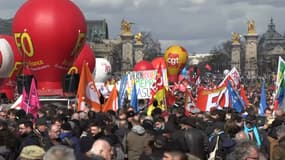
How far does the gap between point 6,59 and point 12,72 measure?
1.29 metres

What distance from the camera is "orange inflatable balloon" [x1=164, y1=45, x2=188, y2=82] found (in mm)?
48875

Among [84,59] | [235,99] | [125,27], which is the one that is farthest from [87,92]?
[125,27]

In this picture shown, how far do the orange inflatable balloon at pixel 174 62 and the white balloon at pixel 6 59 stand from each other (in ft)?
62.4

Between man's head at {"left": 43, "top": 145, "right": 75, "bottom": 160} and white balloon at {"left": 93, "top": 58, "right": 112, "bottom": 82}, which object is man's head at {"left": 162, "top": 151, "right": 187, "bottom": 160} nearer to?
man's head at {"left": 43, "top": 145, "right": 75, "bottom": 160}

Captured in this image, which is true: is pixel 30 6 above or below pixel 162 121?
above

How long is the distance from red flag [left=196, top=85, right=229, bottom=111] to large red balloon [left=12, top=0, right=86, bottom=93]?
711 cm

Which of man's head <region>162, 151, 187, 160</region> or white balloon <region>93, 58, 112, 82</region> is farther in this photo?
white balloon <region>93, 58, 112, 82</region>

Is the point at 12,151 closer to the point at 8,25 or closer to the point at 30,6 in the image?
the point at 30,6

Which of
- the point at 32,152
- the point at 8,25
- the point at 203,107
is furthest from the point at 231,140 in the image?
the point at 8,25

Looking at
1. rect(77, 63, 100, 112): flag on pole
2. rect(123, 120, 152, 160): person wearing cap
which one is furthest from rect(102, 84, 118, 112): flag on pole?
rect(123, 120, 152, 160): person wearing cap

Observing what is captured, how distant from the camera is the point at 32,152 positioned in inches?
261

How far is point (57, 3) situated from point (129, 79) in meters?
3.29

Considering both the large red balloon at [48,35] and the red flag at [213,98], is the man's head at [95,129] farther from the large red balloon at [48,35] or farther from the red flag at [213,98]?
the large red balloon at [48,35]

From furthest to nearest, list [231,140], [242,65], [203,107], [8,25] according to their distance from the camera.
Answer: [242,65], [8,25], [203,107], [231,140]
